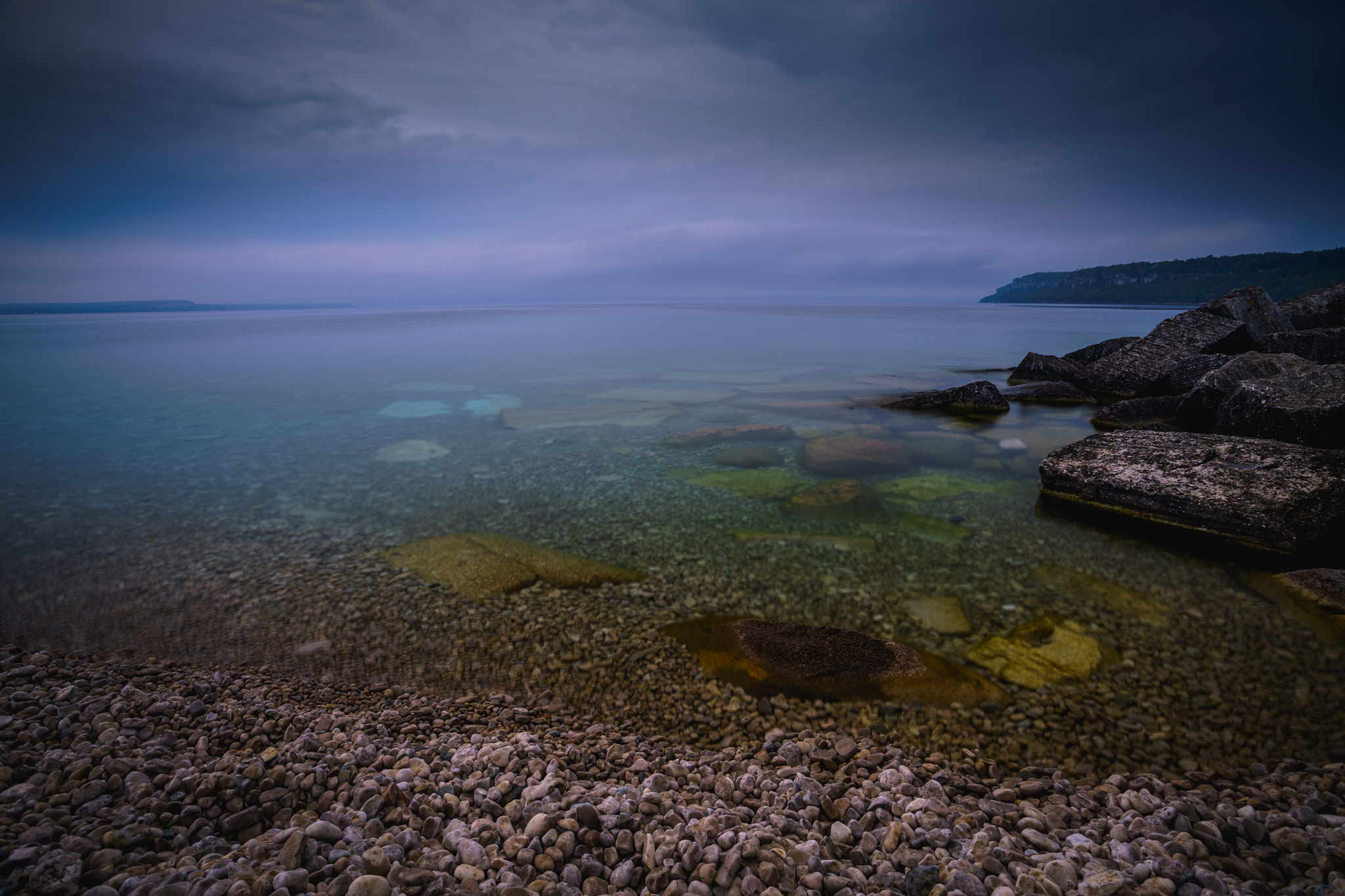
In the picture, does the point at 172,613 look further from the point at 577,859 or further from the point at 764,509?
the point at 764,509

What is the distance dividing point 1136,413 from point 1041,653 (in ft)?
43.1

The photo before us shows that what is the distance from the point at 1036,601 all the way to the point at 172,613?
29.4 feet

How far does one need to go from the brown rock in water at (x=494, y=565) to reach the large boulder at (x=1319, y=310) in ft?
78.4

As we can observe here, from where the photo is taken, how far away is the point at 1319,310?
18.3 metres

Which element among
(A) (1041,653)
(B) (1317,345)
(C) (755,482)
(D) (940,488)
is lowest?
(A) (1041,653)

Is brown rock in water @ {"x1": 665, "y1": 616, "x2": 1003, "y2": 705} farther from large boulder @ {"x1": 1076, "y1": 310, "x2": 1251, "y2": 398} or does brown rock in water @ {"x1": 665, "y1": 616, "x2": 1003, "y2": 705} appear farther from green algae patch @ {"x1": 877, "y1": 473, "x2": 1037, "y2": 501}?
large boulder @ {"x1": 1076, "y1": 310, "x2": 1251, "y2": 398}

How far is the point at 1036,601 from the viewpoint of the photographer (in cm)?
585

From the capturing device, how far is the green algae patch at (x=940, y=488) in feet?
30.5

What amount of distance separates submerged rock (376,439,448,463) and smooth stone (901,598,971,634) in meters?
9.73

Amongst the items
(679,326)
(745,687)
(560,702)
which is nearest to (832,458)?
(745,687)

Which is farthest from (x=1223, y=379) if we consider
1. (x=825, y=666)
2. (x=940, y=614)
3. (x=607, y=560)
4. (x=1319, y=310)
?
(x=607, y=560)

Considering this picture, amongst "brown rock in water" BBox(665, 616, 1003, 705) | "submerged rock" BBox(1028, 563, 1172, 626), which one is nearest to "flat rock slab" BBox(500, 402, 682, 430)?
"submerged rock" BBox(1028, 563, 1172, 626)

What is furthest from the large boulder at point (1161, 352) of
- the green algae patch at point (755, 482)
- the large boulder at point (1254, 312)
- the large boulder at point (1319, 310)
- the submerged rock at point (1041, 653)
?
the submerged rock at point (1041, 653)

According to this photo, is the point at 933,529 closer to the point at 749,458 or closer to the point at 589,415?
the point at 749,458
